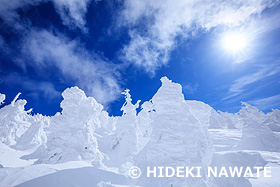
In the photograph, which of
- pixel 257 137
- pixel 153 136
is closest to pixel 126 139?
pixel 153 136

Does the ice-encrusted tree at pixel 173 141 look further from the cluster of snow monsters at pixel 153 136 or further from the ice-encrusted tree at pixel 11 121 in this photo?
the ice-encrusted tree at pixel 11 121

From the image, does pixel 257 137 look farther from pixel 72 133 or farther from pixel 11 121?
pixel 11 121

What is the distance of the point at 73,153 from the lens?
67.9ft

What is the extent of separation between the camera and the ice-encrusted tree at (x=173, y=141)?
1345 centimetres

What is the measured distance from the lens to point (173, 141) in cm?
1420

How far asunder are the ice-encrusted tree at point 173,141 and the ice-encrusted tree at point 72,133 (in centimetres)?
942

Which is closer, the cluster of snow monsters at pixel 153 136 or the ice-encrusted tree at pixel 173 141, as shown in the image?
the ice-encrusted tree at pixel 173 141

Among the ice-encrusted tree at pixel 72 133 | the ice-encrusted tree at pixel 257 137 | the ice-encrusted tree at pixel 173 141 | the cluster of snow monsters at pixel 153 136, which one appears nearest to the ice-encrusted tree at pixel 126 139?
the cluster of snow monsters at pixel 153 136

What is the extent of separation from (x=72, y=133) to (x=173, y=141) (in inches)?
640

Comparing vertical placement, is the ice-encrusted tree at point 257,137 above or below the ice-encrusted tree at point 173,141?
above

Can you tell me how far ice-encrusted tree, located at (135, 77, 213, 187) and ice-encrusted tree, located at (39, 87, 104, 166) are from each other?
9.42m

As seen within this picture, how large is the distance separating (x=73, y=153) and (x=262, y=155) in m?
29.1

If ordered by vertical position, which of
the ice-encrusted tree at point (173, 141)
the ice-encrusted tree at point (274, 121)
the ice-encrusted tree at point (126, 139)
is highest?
the ice-encrusted tree at point (274, 121)

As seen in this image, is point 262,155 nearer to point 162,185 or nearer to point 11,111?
point 162,185
